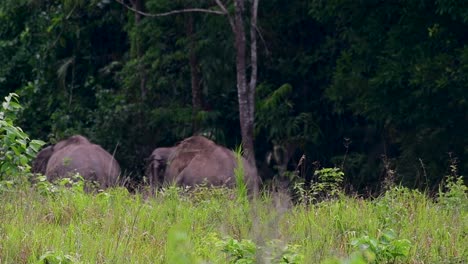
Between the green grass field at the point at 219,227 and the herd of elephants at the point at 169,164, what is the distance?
3409 millimetres

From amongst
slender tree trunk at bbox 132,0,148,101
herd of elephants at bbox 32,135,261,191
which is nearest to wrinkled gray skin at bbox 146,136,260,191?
herd of elephants at bbox 32,135,261,191

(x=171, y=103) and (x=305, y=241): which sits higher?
(x=305, y=241)

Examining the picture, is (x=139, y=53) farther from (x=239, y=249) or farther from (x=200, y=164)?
(x=239, y=249)

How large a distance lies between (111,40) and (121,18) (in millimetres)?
1176

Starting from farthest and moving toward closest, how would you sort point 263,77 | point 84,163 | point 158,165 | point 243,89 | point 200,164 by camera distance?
point 263,77 → point 243,89 → point 158,165 → point 84,163 → point 200,164

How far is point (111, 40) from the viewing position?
20969mm

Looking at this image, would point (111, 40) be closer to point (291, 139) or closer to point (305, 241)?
point (291, 139)

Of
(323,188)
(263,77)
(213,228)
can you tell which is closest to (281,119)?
(263,77)

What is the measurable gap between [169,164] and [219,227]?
19.9 feet

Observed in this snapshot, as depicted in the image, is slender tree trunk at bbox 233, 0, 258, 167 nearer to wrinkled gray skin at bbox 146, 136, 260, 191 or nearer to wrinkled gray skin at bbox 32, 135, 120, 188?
wrinkled gray skin at bbox 146, 136, 260, 191

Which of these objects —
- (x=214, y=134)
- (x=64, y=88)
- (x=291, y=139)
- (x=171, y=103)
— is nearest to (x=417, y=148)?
(x=291, y=139)

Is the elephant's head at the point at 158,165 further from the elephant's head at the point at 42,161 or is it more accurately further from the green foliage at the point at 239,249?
the green foliage at the point at 239,249

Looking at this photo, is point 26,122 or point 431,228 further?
point 26,122

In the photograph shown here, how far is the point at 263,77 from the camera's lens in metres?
17.0
